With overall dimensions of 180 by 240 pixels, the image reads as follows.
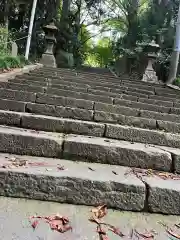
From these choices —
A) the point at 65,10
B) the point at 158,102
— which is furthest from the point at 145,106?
the point at 65,10

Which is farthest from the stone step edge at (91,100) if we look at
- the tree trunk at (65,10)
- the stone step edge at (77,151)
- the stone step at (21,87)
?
the tree trunk at (65,10)

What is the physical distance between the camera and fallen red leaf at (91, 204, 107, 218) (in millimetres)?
2188

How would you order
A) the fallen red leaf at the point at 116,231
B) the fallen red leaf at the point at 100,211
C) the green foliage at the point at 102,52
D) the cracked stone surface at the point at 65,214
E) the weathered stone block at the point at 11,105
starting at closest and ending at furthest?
the cracked stone surface at the point at 65,214, the fallen red leaf at the point at 116,231, the fallen red leaf at the point at 100,211, the weathered stone block at the point at 11,105, the green foliage at the point at 102,52

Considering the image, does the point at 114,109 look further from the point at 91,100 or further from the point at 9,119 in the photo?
the point at 9,119

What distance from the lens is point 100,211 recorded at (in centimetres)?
222

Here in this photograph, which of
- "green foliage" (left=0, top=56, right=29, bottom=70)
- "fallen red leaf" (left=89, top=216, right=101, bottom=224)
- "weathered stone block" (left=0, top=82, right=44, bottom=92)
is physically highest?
"green foliage" (left=0, top=56, right=29, bottom=70)

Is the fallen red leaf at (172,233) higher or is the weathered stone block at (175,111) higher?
the weathered stone block at (175,111)

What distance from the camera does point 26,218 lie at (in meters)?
2.00

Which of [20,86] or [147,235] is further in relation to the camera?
[20,86]

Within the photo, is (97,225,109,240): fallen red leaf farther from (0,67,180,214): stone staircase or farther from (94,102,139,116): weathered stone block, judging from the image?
(94,102,139,116): weathered stone block

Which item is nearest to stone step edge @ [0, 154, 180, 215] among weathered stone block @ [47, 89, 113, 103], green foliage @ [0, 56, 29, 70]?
weathered stone block @ [47, 89, 113, 103]

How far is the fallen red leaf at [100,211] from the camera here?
A: 2188 millimetres

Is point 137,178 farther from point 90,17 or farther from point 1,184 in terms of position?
point 90,17

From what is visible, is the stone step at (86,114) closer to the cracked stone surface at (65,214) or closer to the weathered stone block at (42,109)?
the weathered stone block at (42,109)
